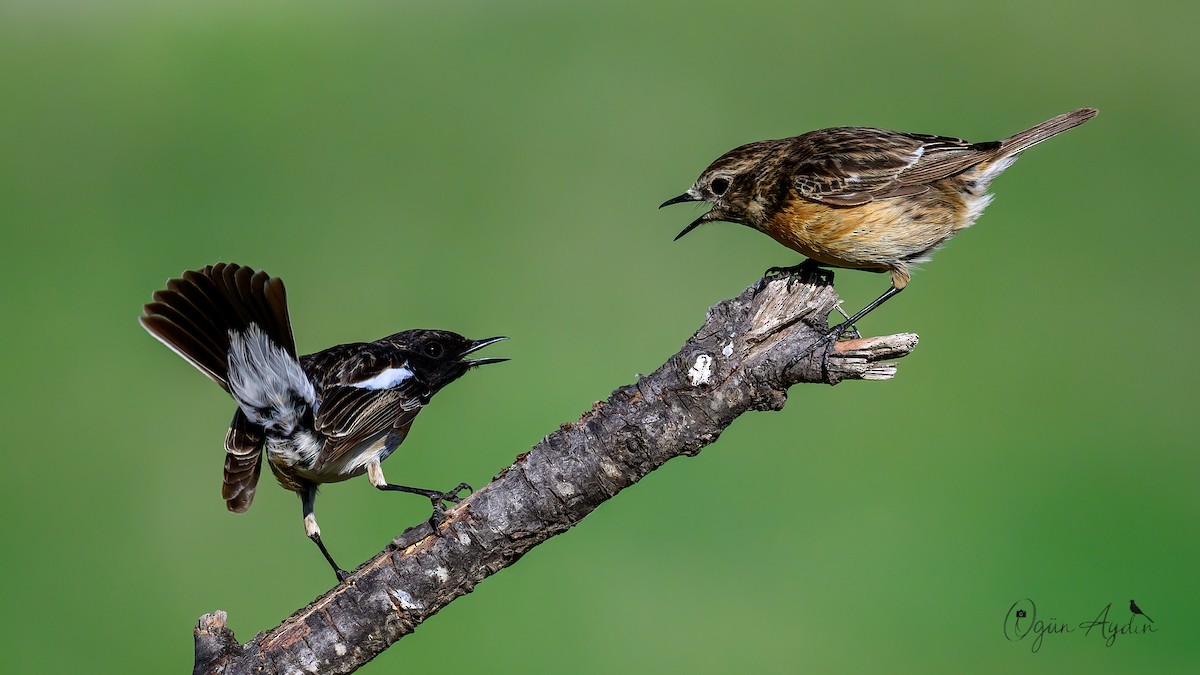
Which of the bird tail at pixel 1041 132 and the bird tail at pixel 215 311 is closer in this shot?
the bird tail at pixel 215 311

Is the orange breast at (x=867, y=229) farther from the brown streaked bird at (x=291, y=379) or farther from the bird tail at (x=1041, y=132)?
the brown streaked bird at (x=291, y=379)

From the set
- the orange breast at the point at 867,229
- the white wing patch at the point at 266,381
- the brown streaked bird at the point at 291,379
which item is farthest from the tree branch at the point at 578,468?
the white wing patch at the point at 266,381

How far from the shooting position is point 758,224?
219 inches

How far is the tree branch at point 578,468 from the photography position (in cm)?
389

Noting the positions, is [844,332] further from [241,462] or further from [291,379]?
[241,462]

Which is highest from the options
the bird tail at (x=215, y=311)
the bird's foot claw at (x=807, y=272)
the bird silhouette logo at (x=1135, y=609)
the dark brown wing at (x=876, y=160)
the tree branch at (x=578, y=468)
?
the bird tail at (x=215, y=311)

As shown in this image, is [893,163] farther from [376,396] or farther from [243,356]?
[243,356]

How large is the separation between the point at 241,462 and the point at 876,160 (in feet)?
12.5

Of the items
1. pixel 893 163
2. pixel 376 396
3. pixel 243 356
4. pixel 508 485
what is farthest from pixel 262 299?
pixel 893 163

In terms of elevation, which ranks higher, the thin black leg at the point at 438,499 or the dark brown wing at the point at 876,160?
the dark brown wing at the point at 876,160

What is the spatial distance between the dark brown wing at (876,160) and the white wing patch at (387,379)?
7.97ft

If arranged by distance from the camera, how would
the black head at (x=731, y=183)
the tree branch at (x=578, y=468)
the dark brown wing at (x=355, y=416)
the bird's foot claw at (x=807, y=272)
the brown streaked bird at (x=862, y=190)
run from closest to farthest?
the tree branch at (x=578, y=468), the bird's foot claw at (x=807, y=272), the dark brown wing at (x=355, y=416), the brown streaked bird at (x=862, y=190), the black head at (x=731, y=183)

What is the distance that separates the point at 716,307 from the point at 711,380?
0.33 metres

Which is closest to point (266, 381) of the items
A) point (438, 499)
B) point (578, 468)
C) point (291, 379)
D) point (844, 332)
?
point (291, 379)
